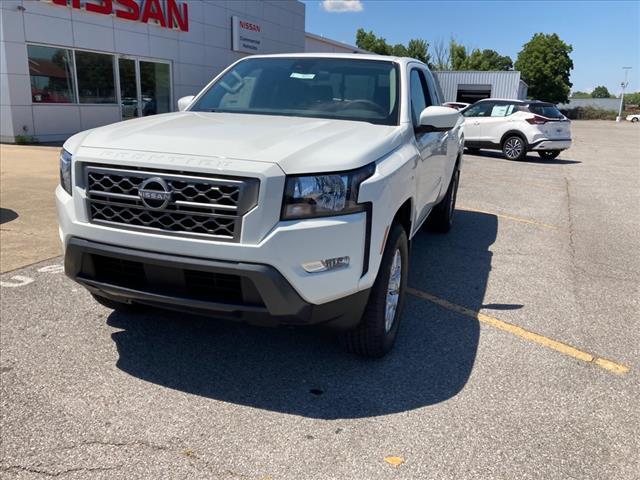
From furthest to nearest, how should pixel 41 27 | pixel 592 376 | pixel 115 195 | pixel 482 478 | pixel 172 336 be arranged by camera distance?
1. pixel 41 27
2. pixel 172 336
3. pixel 592 376
4. pixel 115 195
5. pixel 482 478

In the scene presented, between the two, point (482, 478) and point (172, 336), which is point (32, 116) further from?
point (482, 478)

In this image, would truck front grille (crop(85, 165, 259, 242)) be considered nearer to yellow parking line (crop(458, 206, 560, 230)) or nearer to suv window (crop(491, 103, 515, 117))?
yellow parking line (crop(458, 206, 560, 230))

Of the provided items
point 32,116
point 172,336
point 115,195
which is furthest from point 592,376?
point 32,116

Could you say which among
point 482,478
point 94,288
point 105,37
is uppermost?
point 105,37

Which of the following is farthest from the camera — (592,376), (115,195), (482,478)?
(592,376)

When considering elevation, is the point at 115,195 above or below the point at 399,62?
below

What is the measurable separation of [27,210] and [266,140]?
212 inches

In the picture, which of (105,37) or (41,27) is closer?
(41,27)

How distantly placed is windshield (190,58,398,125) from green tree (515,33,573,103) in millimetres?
77376

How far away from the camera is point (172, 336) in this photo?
12.2ft

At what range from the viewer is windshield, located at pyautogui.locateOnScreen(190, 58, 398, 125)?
4008 millimetres

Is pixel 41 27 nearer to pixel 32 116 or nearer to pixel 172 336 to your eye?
pixel 32 116

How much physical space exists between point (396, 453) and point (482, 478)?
39 centimetres

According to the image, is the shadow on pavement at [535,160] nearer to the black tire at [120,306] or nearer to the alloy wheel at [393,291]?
the alloy wheel at [393,291]
